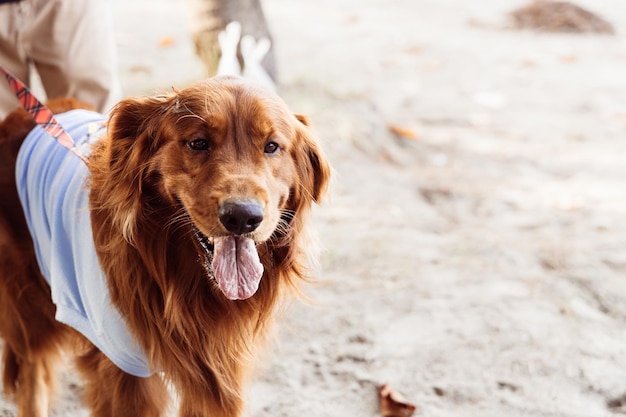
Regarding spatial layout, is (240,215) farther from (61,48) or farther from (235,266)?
(61,48)

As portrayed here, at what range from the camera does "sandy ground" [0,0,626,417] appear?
3.42 m

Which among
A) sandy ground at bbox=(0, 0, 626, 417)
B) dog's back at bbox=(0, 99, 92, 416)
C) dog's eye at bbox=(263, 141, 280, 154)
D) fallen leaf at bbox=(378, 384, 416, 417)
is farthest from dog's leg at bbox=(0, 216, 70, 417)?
fallen leaf at bbox=(378, 384, 416, 417)

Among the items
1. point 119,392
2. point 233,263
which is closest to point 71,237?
point 119,392

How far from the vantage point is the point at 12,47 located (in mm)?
3738

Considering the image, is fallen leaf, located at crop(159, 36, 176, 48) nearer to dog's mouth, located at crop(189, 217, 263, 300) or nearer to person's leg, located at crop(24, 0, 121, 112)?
person's leg, located at crop(24, 0, 121, 112)

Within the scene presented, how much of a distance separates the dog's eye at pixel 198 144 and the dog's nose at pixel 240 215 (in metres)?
0.26

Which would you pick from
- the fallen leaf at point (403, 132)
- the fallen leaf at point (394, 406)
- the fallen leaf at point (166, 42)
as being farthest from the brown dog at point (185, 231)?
the fallen leaf at point (166, 42)

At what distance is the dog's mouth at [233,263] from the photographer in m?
2.24

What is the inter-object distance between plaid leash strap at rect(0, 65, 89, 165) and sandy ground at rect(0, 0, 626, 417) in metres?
0.98

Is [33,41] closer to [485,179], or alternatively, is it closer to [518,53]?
[485,179]

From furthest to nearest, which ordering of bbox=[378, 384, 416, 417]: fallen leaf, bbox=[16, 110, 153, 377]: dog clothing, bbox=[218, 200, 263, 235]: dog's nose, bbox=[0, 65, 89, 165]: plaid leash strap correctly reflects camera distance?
1. bbox=[378, 384, 416, 417]: fallen leaf
2. bbox=[0, 65, 89, 165]: plaid leash strap
3. bbox=[16, 110, 153, 377]: dog clothing
4. bbox=[218, 200, 263, 235]: dog's nose

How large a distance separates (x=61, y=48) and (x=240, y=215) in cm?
213

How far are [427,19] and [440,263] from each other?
6.97 meters

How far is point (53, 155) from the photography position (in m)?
2.78
